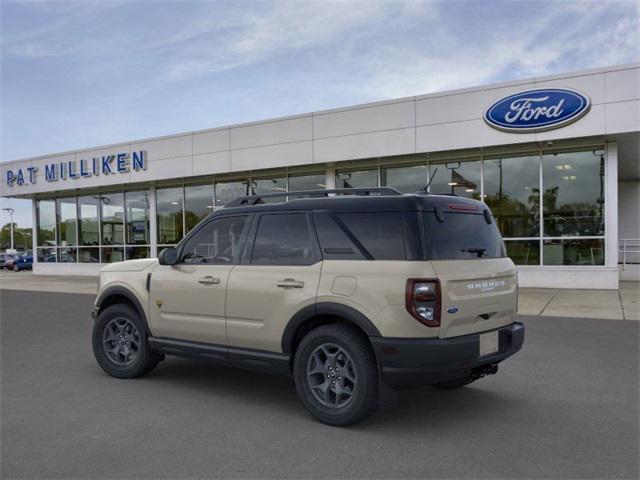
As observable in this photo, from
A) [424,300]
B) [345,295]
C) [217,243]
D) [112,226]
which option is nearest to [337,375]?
[345,295]

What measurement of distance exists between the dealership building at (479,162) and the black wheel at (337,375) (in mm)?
11881

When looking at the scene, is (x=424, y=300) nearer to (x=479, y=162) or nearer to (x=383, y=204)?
(x=383, y=204)

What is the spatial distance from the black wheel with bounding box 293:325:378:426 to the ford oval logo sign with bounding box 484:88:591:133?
1179cm

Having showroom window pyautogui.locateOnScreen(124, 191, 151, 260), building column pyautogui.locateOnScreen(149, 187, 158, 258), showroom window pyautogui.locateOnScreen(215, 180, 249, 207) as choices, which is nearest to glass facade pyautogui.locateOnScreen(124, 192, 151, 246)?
showroom window pyautogui.locateOnScreen(124, 191, 151, 260)

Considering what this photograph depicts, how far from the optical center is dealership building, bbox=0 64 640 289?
46.2 ft

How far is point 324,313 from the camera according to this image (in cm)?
443

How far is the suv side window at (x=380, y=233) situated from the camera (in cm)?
424

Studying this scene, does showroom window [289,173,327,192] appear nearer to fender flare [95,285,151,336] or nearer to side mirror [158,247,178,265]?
fender flare [95,285,151,336]

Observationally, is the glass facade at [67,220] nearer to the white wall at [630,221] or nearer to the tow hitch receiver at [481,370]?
the white wall at [630,221]

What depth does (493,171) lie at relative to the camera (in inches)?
625

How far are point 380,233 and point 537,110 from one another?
11.6 meters

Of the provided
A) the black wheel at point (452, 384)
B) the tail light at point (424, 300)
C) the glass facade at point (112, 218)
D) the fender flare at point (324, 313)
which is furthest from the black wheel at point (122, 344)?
the glass facade at point (112, 218)

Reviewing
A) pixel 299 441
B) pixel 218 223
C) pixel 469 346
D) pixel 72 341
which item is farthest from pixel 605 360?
pixel 72 341

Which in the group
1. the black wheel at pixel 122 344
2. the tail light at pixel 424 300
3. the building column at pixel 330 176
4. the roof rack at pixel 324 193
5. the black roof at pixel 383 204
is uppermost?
the building column at pixel 330 176
